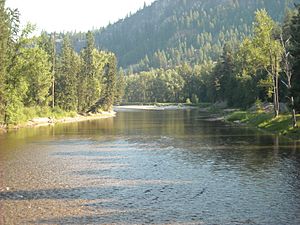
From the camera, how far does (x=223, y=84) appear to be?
5118 inches

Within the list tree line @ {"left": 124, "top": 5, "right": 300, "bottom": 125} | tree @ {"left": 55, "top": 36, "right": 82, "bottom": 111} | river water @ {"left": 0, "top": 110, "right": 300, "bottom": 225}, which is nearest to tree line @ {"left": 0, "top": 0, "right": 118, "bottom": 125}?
tree @ {"left": 55, "top": 36, "right": 82, "bottom": 111}

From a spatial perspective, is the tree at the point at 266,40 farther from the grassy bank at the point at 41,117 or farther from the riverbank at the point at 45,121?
the grassy bank at the point at 41,117

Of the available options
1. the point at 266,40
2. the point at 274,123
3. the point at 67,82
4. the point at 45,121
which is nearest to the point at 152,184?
the point at 274,123

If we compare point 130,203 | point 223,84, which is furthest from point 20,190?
point 223,84

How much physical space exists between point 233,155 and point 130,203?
17526 millimetres

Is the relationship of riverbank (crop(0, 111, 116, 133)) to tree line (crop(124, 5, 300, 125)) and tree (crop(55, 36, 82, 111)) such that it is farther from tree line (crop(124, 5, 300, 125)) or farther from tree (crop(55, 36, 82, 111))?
tree line (crop(124, 5, 300, 125))

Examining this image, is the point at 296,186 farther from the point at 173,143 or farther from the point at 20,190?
the point at 173,143

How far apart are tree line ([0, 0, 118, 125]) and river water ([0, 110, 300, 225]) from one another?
30.4 meters

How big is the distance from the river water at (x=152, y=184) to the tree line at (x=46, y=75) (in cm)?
3044

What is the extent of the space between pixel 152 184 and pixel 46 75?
7497cm

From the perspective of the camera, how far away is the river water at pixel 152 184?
57.4 ft

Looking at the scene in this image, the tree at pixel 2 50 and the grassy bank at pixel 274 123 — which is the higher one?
the tree at pixel 2 50

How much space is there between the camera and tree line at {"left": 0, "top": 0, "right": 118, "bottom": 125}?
68.8 metres

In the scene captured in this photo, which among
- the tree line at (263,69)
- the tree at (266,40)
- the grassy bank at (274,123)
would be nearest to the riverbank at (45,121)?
the grassy bank at (274,123)
